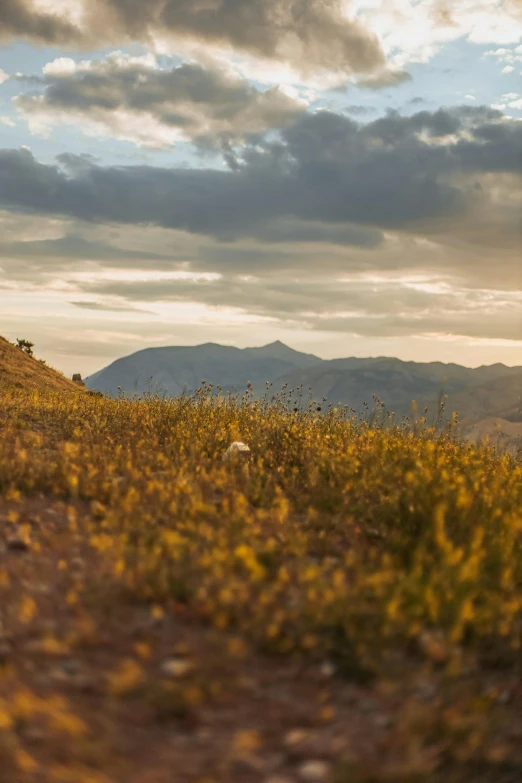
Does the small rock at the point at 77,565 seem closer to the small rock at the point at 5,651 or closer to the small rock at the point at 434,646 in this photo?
the small rock at the point at 5,651

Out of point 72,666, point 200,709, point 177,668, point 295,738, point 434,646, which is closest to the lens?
point 295,738

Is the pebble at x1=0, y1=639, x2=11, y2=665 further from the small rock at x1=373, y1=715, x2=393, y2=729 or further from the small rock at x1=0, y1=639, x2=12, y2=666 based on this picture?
the small rock at x1=373, y1=715, x2=393, y2=729

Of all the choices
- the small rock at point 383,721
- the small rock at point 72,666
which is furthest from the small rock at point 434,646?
the small rock at point 72,666

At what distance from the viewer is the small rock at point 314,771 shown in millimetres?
3504

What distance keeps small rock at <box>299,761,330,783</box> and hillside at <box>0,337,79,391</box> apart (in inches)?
779

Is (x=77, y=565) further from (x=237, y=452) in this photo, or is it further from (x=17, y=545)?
(x=237, y=452)

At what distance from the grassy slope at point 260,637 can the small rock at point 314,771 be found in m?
0.02

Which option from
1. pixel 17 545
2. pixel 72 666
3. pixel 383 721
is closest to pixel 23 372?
pixel 17 545

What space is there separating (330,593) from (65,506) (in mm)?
3765

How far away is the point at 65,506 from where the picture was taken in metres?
7.38

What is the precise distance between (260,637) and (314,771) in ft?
3.64

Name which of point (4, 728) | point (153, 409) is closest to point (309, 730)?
point (4, 728)

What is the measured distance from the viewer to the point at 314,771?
354 cm

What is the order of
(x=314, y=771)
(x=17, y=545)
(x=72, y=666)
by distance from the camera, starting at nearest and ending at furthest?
(x=314, y=771)
(x=72, y=666)
(x=17, y=545)
